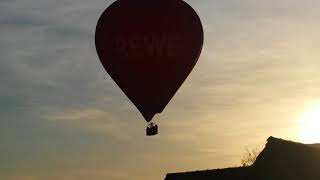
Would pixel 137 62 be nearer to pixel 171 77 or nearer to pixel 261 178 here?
pixel 171 77

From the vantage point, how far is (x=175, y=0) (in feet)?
300

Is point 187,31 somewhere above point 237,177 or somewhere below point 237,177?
above

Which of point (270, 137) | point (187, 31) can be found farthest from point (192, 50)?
point (270, 137)

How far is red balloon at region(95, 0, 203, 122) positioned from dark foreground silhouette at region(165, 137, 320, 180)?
6796mm

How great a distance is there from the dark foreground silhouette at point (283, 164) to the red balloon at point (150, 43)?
680cm

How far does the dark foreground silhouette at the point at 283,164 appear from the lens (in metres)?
95.9

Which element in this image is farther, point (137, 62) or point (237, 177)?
point (237, 177)

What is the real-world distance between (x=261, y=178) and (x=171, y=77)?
754 cm

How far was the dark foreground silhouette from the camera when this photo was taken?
9594 cm

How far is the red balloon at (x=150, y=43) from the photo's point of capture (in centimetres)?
9131

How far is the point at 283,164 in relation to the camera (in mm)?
96500

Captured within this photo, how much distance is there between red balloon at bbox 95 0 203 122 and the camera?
91312 mm

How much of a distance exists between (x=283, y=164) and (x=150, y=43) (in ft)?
28.7

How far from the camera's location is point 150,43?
9162 cm
